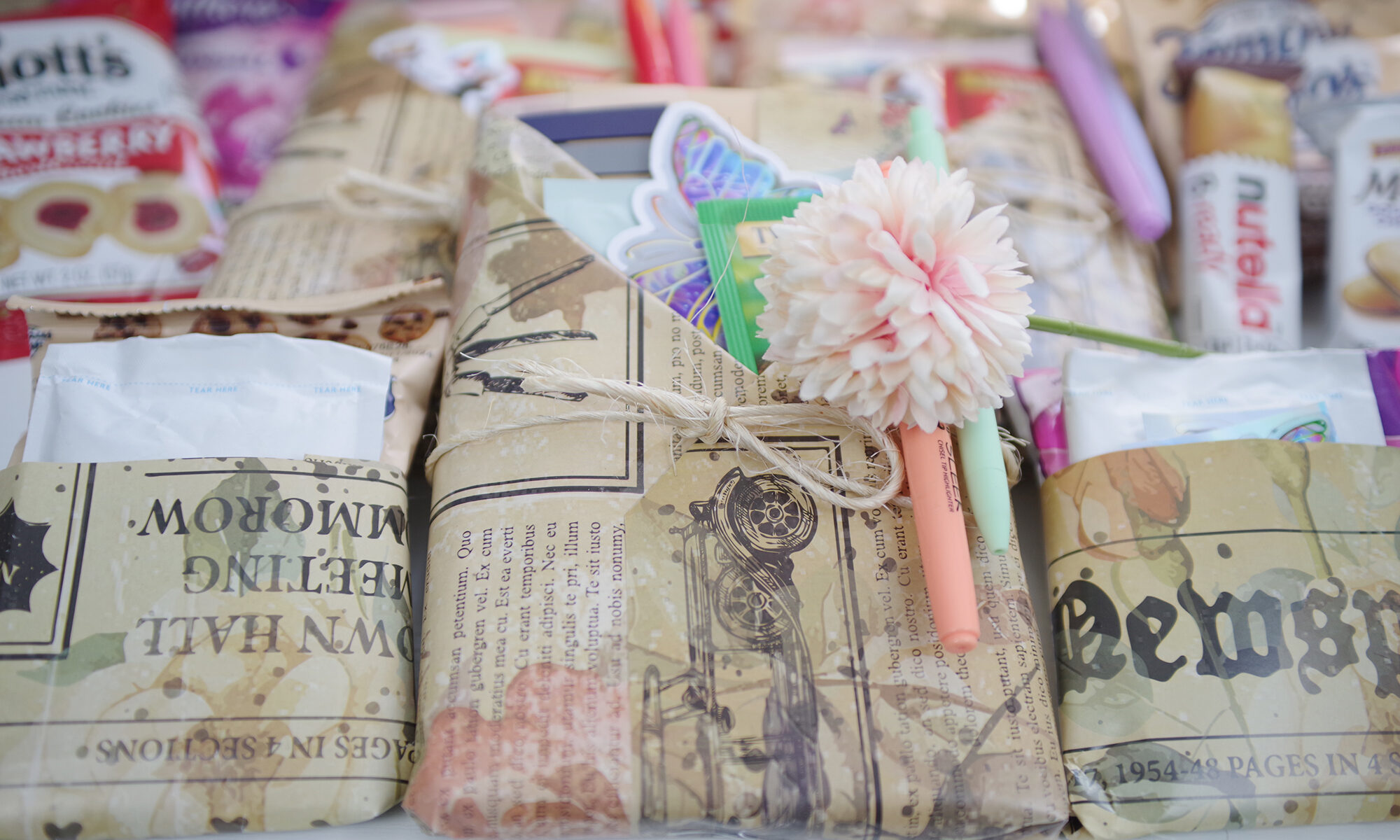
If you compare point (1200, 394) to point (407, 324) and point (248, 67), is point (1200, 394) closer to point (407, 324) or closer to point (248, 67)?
point (407, 324)

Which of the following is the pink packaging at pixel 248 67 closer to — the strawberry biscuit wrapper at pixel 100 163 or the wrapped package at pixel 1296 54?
the strawberry biscuit wrapper at pixel 100 163

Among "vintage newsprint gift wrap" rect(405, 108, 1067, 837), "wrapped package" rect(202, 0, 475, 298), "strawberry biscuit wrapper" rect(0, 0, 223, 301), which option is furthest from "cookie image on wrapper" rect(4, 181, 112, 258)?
"vintage newsprint gift wrap" rect(405, 108, 1067, 837)

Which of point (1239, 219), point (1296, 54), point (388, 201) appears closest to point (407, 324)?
point (388, 201)

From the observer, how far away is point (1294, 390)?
1.94 feet

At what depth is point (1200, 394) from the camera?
0.60 metres

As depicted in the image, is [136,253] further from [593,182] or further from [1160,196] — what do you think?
[1160,196]

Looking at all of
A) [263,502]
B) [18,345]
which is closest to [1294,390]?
[263,502]

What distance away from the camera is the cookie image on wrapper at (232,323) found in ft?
1.93

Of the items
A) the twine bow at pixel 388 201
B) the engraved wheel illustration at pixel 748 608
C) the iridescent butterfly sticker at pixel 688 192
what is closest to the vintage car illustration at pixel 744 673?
the engraved wheel illustration at pixel 748 608

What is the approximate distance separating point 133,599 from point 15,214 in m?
0.45

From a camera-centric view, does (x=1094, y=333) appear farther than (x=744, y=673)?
Yes

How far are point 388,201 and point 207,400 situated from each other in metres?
0.25

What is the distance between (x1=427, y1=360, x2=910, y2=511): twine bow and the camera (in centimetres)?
51

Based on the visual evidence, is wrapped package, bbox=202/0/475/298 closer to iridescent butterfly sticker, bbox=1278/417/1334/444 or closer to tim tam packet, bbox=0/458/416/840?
tim tam packet, bbox=0/458/416/840
